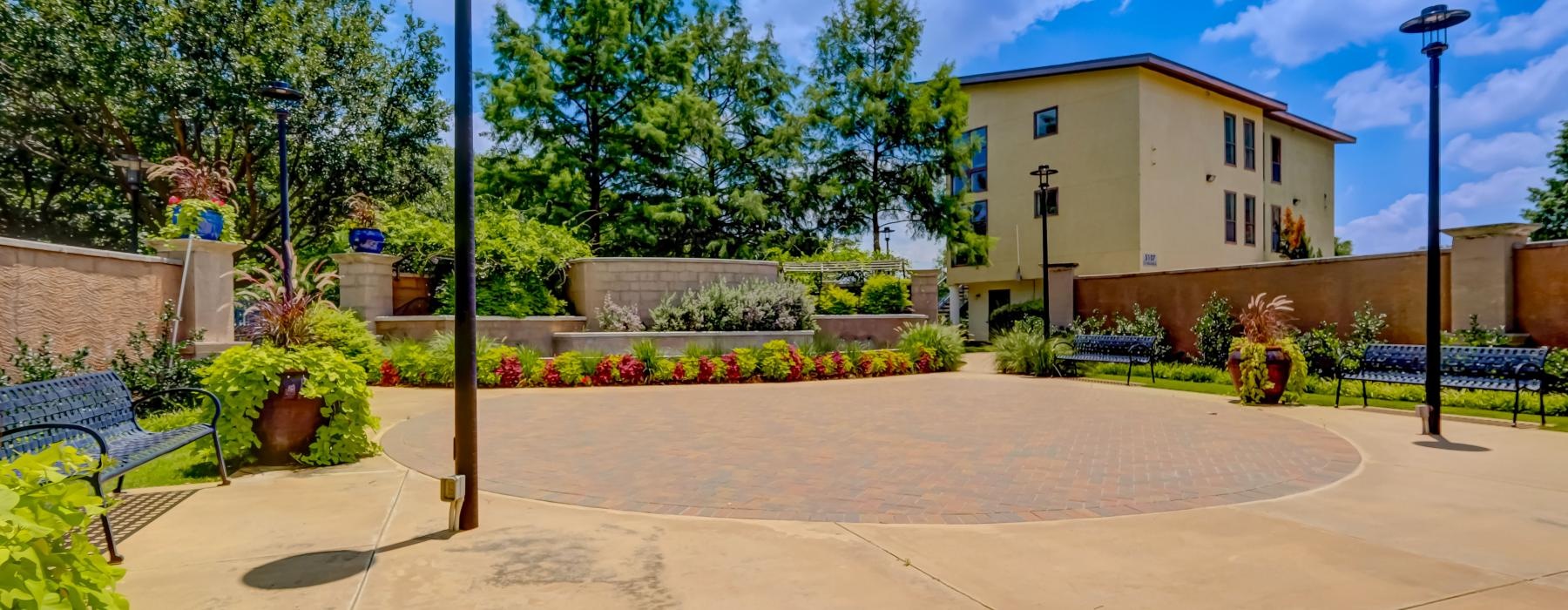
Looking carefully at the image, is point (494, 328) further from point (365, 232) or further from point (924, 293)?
point (924, 293)

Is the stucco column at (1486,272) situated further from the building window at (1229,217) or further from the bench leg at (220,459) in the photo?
the building window at (1229,217)

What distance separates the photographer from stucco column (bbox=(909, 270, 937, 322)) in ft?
64.2

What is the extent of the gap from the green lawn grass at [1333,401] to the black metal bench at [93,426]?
13.3m

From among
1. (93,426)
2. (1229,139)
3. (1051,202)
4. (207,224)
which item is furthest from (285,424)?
(1229,139)

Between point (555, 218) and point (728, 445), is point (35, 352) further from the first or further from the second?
point (555, 218)

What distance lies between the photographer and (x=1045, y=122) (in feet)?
→ 91.4

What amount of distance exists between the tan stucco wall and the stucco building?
23849 mm

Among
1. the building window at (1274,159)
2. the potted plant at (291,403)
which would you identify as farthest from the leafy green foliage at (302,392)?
the building window at (1274,159)

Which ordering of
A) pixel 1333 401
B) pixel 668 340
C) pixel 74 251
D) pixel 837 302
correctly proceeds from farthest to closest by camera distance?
pixel 837 302 < pixel 668 340 < pixel 1333 401 < pixel 74 251

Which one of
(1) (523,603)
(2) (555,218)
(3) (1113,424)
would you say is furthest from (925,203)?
(1) (523,603)

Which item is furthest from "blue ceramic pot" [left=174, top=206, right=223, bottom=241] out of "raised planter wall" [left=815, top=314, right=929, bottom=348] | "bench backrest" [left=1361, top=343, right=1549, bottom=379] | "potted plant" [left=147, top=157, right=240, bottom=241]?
"bench backrest" [left=1361, top=343, right=1549, bottom=379]

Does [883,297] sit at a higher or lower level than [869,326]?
higher

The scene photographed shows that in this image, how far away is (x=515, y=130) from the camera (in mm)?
23984

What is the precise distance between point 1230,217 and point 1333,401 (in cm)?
1922
